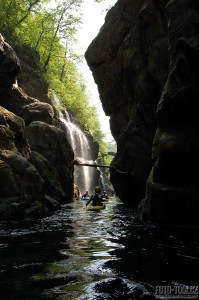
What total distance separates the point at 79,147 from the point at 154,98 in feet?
78.5

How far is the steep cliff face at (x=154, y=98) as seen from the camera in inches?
349

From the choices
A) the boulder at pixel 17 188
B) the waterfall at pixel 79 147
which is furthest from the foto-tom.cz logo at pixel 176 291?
the waterfall at pixel 79 147

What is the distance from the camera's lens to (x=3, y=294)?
3.56 metres

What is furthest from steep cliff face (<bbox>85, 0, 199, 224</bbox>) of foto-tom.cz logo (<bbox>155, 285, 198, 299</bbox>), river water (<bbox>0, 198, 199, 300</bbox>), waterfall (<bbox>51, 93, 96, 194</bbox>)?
waterfall (<bbox>51, 93, 96, 194</bbox>)

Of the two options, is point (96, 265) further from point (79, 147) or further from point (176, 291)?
point (79, 147)

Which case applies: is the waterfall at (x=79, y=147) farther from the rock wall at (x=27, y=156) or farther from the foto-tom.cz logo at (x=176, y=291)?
the foto-tom.cz logo at (x=176, y=291)

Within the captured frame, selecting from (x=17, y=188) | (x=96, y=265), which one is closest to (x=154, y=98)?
(x=17, y=188)

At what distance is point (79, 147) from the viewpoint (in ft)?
127

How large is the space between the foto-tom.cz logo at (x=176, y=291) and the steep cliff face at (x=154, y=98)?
564 cm

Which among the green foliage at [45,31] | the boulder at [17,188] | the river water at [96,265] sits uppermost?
the green foliage at [45,31]

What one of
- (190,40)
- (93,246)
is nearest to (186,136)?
(190,40)

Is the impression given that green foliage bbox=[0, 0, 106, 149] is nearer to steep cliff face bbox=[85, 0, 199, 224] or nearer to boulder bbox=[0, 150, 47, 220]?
steep cliff face bbox=[85, 0, 199, 224]

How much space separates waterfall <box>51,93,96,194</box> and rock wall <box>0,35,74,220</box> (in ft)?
18.9

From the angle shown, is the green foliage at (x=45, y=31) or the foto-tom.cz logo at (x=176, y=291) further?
the green foliage at (x=45, y=31)
